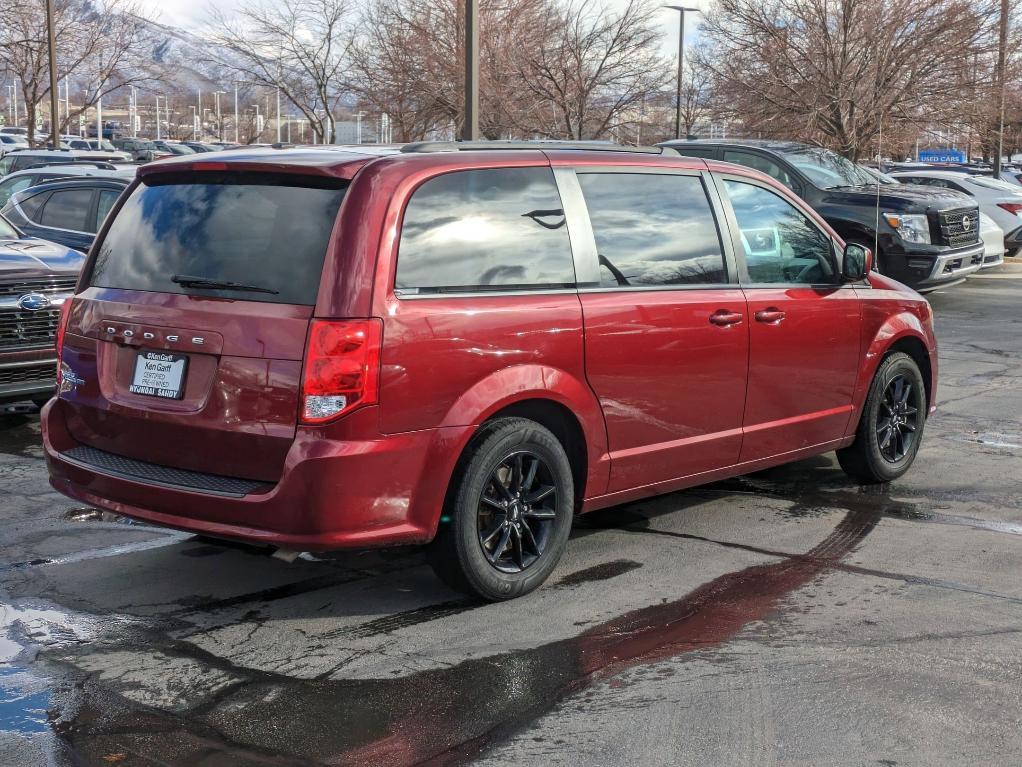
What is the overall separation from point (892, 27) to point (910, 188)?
6.80 m

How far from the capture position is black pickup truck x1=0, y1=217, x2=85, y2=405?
8.01 meters

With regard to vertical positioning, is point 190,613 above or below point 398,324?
below

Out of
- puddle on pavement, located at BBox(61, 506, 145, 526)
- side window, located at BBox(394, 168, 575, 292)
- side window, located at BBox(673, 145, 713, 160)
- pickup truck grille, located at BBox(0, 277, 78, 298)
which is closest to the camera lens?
side window, located at BBox(394, 168, 575, 292)

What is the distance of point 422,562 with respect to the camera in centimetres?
558

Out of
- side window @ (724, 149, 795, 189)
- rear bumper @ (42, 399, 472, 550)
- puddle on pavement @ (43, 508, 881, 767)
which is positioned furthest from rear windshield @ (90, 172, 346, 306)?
side window @ (724, 149, 795, 189)

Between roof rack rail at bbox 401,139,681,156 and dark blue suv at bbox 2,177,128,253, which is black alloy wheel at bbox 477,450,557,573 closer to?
roof rack rail at bbox 401,139,681,156

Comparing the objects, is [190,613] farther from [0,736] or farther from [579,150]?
[579,150]

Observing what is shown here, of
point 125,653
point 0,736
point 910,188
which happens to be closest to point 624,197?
point 125,653

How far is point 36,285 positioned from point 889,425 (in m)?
5.36

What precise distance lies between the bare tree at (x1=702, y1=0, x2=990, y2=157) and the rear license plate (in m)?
18.5

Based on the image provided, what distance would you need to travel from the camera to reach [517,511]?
500 cm

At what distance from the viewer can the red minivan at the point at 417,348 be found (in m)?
4.46

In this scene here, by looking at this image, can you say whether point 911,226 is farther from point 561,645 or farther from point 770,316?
point 561,645

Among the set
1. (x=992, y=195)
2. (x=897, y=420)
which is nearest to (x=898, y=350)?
(x=897, y=420)
